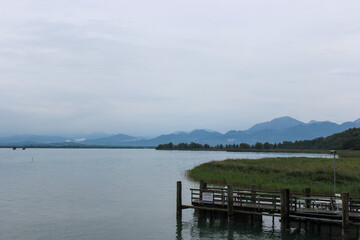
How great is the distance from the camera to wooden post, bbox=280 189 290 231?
2603 cm

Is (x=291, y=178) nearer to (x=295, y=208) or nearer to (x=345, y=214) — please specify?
(x=295, y=208)

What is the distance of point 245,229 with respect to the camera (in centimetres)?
2867

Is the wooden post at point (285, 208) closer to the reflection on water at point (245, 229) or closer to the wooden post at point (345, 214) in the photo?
the reflection on water at point (245, 229)

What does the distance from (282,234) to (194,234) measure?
6265mm

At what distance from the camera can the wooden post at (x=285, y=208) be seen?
2603cm

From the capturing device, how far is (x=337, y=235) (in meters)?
26.5

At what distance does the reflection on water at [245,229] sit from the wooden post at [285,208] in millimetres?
681

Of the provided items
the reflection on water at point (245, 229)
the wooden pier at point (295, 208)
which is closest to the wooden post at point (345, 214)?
the wooden pier at point (295, 208)

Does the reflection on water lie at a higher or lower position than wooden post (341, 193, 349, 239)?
lower

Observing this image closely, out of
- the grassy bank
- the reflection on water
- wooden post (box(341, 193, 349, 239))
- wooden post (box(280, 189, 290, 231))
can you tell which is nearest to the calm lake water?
the reflection on water

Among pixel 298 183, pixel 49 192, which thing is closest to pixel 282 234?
pixel 298 183

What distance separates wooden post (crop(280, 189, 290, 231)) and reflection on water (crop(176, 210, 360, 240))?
2.23 feet

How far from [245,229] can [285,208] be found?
401cm

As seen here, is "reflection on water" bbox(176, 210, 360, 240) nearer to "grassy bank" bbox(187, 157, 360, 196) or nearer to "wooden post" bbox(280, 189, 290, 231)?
"wooden post" bbox(280, 189, 290, 231)
